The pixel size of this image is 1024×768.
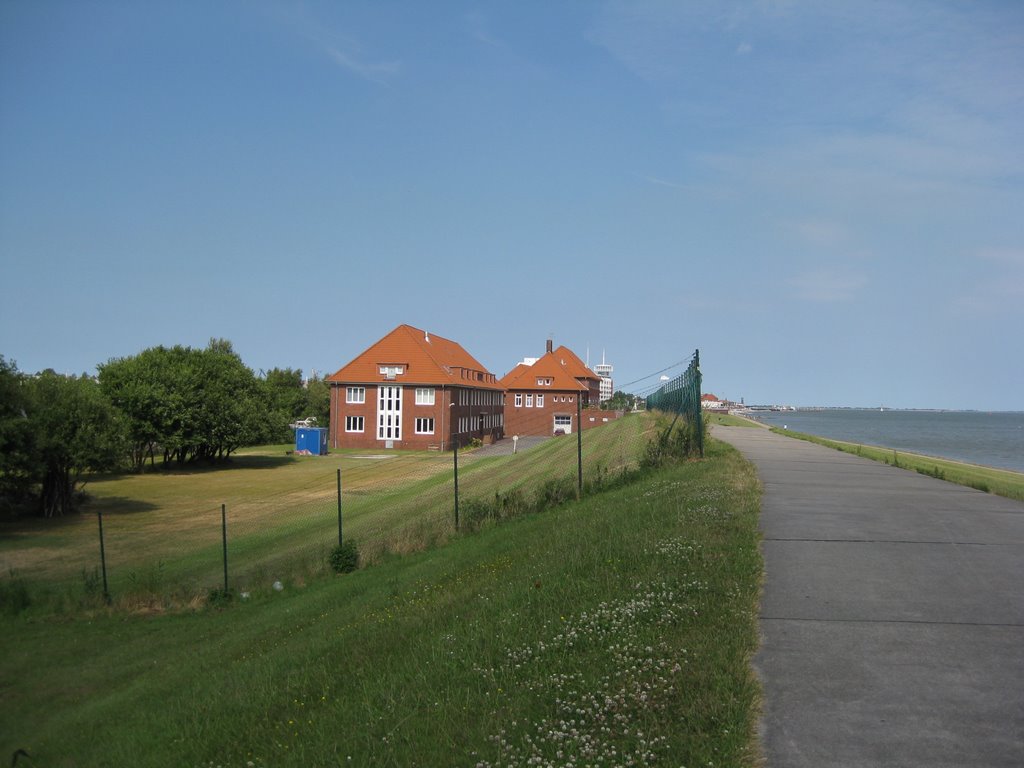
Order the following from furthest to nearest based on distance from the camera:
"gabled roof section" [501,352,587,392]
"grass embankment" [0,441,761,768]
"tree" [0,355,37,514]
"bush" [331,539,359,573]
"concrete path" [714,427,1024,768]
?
"gabled roof section" [501,352,587,392], "tree" [0,355,37,514], "bush" [331,539,359,573], "grass embankment" [0,441,761,768], "concrete path" [714,427,1024,768]

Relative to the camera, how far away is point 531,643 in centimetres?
642

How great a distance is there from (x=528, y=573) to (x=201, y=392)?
47.2 meters

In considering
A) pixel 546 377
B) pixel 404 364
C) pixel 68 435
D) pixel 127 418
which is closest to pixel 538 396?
pixel 546 377

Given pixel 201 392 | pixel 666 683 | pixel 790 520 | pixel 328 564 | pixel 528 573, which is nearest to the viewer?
pixel 666 683

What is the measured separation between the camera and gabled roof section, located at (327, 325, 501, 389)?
66.8 metres

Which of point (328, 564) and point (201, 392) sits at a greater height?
point (201, 392)

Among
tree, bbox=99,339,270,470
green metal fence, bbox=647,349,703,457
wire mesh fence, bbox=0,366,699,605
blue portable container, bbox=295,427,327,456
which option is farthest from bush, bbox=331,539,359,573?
blue portable container, bbox=295,427,327,456

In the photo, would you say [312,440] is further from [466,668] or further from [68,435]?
[466,668]

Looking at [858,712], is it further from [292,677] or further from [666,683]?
[292,677]

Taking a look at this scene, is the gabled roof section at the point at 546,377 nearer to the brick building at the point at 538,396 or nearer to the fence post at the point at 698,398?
the brick building at the point at 538,396

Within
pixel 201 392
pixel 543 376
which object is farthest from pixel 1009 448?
pixel 201 392

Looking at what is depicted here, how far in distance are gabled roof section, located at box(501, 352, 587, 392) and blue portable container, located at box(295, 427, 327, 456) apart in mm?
29914

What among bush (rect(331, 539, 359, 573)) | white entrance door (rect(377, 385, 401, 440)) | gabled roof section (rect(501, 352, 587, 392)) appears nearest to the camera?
bush (rect(331, 539, 359, 573))

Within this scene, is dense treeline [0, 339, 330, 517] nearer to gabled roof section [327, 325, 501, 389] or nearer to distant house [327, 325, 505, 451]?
distant house [327, 325, 505, 451]
